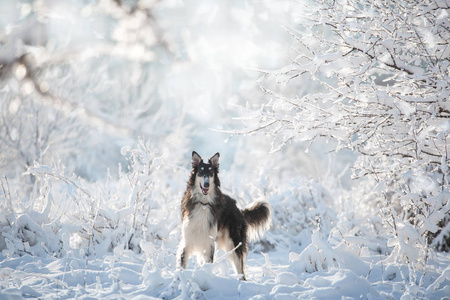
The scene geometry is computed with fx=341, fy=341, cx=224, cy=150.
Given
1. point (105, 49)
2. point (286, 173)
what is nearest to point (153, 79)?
point (105, 49)

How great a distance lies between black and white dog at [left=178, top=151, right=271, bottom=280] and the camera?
15.3ft

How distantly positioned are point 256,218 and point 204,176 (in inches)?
53.8

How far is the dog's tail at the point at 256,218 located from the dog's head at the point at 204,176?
3.14 ft

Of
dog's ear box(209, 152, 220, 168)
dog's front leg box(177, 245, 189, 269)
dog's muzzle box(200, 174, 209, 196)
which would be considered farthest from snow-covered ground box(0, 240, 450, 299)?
dog's ear box(209, 152, 220, 168)

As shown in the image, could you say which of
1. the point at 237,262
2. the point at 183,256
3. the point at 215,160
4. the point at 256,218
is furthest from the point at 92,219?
the point at 256,218

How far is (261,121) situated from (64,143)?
13.4 metres

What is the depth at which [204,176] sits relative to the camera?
194 inches

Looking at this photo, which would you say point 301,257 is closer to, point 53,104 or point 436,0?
point 436,0

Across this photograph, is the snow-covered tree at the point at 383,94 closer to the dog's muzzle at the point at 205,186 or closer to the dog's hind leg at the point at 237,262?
the dog's muzzle at the point at 205,186

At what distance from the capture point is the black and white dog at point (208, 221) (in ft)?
15.3

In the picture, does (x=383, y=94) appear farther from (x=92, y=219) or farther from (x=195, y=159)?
(x=92, y=219)

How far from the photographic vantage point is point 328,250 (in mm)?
4582

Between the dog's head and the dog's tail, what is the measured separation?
0.96 metres

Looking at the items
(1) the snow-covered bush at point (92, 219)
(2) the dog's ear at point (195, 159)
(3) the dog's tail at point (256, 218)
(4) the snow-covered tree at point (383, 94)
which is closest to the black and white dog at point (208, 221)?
(2) the dog's ear at point (195, 159)
